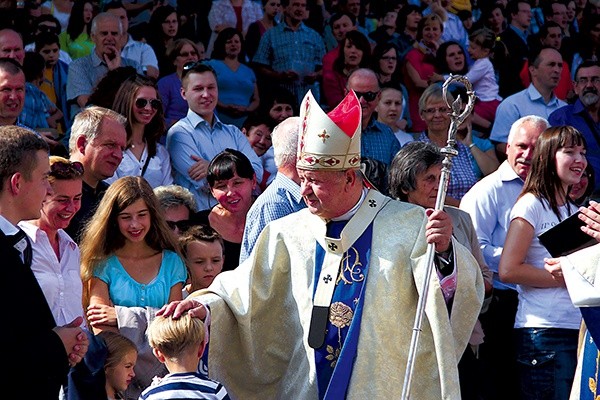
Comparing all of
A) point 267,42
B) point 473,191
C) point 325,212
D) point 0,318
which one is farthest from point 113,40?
point 0,318

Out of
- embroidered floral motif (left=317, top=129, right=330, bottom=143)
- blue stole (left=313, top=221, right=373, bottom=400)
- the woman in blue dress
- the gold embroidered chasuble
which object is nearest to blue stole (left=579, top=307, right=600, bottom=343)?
the gold embroidered chasuble

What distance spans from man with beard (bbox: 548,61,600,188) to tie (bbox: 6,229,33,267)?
593 cm

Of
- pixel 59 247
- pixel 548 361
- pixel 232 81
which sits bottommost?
pixel 548 361

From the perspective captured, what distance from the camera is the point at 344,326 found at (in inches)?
228

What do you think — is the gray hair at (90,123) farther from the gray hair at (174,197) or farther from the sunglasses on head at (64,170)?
the sunglasses on head at (64,170)

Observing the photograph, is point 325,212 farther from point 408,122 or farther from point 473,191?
point 408,122

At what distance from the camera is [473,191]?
844 centimetres

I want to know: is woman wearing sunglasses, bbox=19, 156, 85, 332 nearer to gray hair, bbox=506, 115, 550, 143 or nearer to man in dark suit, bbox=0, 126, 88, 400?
man in dark suit, bbox=0, 126, 88, 400

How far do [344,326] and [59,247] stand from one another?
1722mm

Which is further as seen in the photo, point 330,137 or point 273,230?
point 273,230

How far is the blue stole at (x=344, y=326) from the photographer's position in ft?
18.8

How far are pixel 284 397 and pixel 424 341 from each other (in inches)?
30.1

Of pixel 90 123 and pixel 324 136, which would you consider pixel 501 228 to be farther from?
pixel 90 123

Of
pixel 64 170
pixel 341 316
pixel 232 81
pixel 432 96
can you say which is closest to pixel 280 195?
pixel 64 170
